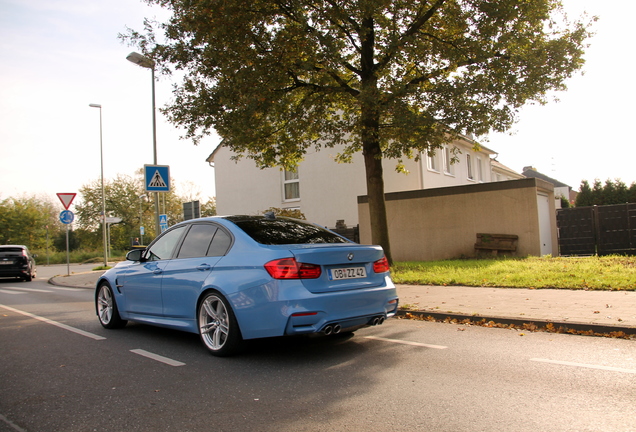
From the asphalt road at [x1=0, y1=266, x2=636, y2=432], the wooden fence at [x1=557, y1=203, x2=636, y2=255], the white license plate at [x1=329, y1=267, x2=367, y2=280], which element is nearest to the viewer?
the asphalt road at [x1=0, y1=266, x2=636, y2=432]

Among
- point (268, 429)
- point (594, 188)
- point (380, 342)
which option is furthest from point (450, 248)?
point (594, 188)

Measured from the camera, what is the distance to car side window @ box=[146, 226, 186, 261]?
6.80 m

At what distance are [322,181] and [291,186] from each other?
2410 mm

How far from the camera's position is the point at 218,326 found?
5723 millimetres

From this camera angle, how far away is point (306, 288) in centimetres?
516

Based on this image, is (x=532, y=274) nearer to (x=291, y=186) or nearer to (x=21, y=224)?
(x=291, y=186)

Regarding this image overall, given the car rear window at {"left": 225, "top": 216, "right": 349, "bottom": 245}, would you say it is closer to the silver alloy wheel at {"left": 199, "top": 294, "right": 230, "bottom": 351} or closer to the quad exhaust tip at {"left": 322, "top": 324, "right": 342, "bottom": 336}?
the silver alloy wheel at {"left": 199, "top": 294, "right": 230, "bottom": 351}

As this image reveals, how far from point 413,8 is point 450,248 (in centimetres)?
859

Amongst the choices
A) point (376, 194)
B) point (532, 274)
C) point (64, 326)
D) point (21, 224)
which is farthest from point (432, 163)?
point (21, 224)

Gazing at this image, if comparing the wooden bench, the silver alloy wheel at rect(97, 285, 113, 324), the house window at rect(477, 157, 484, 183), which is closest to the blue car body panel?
the silver alloy wheel at rect(97, 285, 113, 324)

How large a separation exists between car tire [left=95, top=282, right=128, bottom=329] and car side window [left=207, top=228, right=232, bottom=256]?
8.41 ft

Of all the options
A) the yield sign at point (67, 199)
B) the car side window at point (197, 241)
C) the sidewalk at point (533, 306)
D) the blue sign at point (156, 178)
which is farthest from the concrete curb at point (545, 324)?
the yield sign at point (67, 199)

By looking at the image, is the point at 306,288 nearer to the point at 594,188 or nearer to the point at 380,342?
the point at 380,342

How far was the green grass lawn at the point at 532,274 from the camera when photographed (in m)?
10.1
